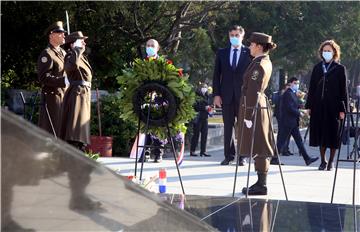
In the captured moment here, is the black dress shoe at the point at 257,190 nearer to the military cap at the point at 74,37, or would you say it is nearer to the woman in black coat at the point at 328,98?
the military cap at the point at 74,37

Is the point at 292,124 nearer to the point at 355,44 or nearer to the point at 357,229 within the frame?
the point at 357,229

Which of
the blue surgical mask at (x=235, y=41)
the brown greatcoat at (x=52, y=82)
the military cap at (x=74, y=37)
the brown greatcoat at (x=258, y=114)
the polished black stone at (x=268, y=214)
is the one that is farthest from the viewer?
A: the blue surgical mask at (x=235, y=41)

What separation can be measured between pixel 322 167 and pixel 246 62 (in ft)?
6.85

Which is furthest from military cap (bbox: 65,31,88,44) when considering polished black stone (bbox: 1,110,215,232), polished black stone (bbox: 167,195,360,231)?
polished black stone (bbox: 1,110,215,232)

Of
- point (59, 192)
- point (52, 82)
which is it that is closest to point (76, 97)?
point (52, 82)

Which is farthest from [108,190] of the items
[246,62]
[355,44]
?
[355,44]

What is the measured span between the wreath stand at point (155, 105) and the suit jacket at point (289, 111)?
6614 millimetres

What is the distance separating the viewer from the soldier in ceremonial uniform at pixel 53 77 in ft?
26.3

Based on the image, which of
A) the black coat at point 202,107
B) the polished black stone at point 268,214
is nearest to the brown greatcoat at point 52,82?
the polished black stone at point 268,214

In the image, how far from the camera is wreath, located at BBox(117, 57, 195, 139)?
23.0 feet

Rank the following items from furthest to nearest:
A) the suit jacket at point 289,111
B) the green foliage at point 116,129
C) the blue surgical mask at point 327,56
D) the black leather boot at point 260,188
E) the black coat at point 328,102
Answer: the suit jacket at point 289,111, the green foliage at point 116,129, the black coat at point 328,102, the blue surgical mask at point 327,56, the black leather boot at point 260,188

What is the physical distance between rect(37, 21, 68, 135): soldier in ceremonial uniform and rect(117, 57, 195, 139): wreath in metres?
1.11

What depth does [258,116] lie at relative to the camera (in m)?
7.18

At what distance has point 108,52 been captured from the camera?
17109mm
